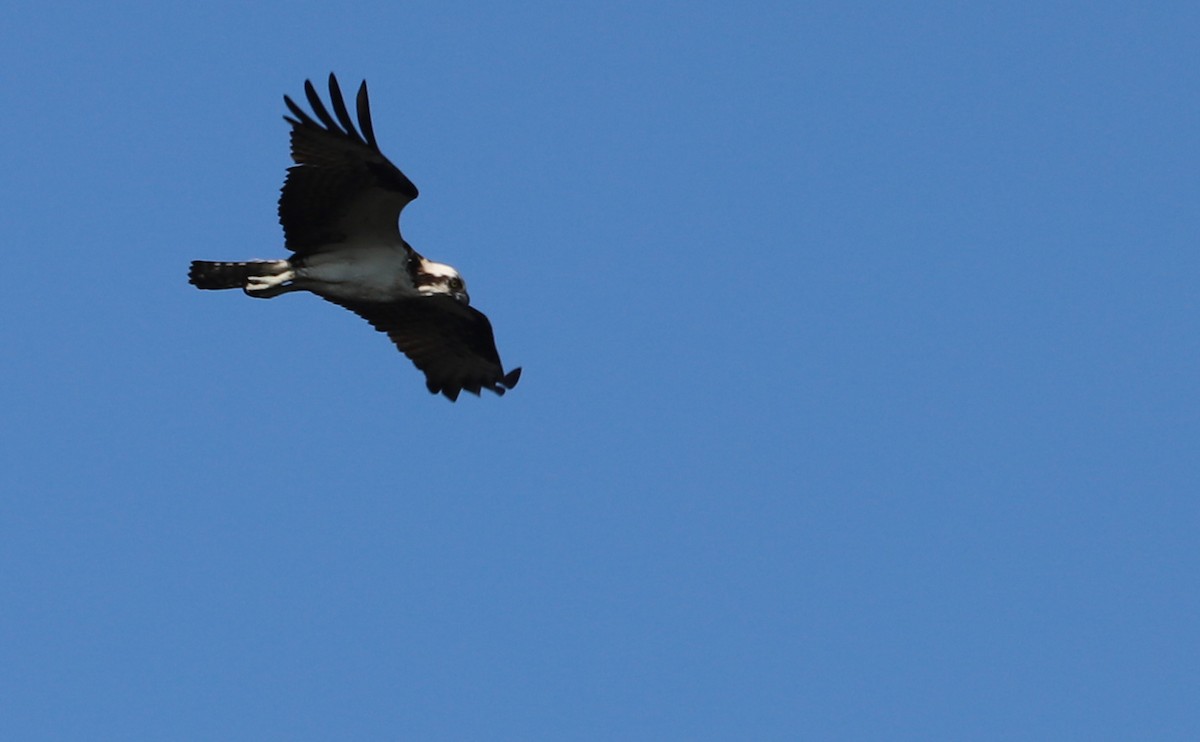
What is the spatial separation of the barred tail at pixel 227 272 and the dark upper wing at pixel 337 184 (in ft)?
0.88

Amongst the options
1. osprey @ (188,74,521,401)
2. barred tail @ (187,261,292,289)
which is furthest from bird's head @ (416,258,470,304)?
barred tail @ (187,261,292,289)

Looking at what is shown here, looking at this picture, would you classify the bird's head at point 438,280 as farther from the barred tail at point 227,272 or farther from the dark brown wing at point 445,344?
the barred tail at point 227,272

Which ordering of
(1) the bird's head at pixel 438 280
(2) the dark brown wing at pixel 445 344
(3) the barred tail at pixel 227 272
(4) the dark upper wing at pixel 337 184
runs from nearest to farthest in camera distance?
(4) the dark upper wing at pixel 337 184, (3) the barred tail at pixel 227 272, (1) the bird's head at pixel 438 280, (2) the dark brown wing at pixel 445 344

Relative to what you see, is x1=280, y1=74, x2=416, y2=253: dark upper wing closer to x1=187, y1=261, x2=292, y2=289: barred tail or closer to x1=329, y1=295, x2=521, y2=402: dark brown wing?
x1=187, y1=261, x2=292, y2=289: barred tail

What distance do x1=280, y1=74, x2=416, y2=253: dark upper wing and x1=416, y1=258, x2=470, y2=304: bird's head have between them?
1.73 feet

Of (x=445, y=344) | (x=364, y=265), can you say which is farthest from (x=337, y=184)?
(x=445, y=344)

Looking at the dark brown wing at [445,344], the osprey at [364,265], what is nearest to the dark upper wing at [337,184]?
the osprey at [364,265]

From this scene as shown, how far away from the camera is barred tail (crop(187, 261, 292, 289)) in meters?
15.0

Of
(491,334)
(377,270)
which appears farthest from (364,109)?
(491,334)

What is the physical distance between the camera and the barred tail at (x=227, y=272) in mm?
15023

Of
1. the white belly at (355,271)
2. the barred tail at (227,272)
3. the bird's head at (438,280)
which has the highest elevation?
the bird's head at (438,280)

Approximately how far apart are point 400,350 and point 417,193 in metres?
2.40

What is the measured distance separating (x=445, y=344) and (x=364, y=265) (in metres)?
1.66

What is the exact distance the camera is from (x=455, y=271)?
15.6 metres
